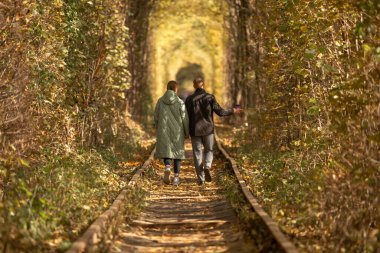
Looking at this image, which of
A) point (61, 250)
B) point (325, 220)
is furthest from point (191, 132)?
point (61, 250)

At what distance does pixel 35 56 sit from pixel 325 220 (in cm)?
615

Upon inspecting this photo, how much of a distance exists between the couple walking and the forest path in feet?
2.28

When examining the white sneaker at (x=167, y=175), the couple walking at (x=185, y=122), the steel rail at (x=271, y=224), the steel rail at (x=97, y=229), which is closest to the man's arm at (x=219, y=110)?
the couple walking at (x=185, y=122)

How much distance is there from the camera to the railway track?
787cm

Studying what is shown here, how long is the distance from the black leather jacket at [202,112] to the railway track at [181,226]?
3.70 ft

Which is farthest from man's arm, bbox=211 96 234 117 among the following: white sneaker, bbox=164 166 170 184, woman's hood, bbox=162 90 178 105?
white sneaker, bbox=164 166 170 184

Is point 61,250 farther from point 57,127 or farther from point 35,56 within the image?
point 57,127

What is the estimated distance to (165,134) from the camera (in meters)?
13.9

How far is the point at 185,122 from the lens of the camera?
1387cm

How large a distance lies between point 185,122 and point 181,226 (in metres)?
4.54

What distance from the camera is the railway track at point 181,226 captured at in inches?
310

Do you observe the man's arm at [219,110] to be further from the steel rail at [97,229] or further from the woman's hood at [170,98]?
the steel rail at [97,229]

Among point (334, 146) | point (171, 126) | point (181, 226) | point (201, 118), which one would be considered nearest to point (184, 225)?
point (181, 226)

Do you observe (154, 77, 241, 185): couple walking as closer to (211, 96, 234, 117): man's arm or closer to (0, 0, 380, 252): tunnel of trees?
(211, 96, 234, 117): man's arm
